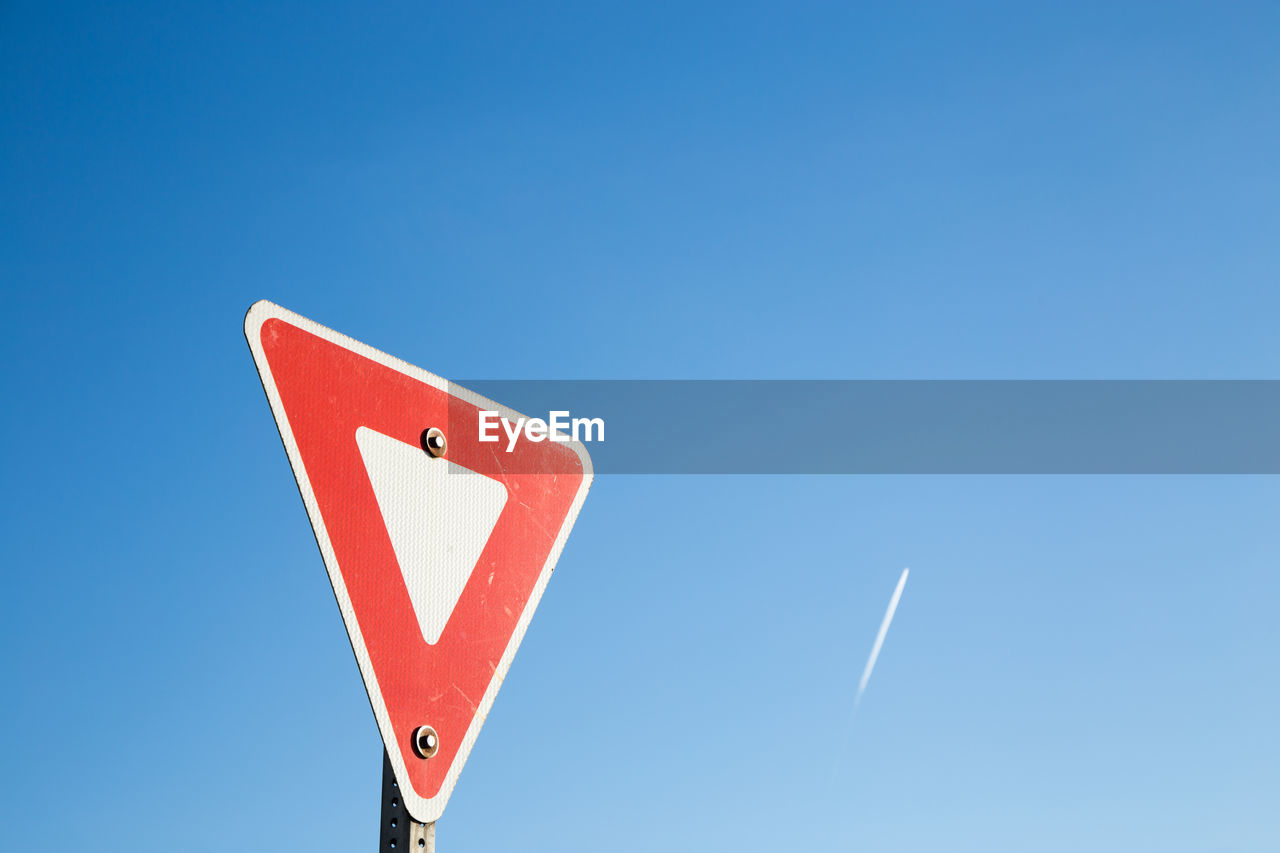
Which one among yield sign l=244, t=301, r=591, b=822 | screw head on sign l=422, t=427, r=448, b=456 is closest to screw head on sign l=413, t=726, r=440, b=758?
yield sign l=244, t=301, r=591, b=822

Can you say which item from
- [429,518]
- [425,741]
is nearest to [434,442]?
[429,518]

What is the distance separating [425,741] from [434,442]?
24.8 inches

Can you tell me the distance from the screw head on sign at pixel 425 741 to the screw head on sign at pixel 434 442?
58 centimetres

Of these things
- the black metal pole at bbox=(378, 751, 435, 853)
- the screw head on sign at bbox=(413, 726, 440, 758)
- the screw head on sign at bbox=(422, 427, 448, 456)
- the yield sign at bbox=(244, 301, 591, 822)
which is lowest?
the black metal pole at bbox=(378, 751, 435, 853)

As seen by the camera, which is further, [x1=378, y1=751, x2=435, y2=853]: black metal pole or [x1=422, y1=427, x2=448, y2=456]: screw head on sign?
[x1=422, y1=427, x2=448, y2=456]: screw head on sign

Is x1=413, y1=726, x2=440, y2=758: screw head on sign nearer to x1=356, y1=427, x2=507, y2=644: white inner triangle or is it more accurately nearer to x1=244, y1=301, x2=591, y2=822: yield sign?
x1=244, y1=301, x2=591, y2=822: yield sign

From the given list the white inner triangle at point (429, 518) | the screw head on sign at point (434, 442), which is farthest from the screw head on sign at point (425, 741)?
the screw head on sign at point (434, 442)

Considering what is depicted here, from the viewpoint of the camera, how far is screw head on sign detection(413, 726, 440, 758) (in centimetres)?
200

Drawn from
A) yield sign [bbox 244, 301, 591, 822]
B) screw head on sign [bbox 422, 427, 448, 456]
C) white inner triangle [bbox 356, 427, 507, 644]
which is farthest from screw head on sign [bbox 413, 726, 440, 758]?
screw head on sign [bbox 422, 427, 448, 456]

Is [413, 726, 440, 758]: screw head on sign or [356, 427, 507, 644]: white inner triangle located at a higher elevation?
[356, 427, 507, 644]: white inner triangle

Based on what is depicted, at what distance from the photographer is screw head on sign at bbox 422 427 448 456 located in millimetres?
2226

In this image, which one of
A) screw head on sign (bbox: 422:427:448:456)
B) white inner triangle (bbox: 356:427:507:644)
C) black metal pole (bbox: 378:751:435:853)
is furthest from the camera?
screw head on sign (bbox: 422:427:448:456)

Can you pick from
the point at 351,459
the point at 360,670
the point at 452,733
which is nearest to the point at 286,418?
the point at 351,459

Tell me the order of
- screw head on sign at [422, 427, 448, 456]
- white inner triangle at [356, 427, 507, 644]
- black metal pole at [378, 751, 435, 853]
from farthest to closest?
screw head on sign at [422, 427, 448, 456] < white inner triangle at [356, 427, 507, 644] < black metal pole at [378, 751, 435, 853]
